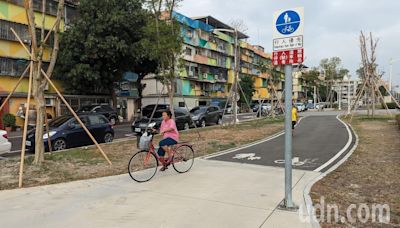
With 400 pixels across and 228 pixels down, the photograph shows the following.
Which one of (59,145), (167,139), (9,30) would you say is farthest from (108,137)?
(9,30)

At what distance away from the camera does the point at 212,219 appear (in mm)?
5176

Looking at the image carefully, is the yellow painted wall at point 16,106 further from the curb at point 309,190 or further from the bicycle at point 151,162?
the curb at point 309,190

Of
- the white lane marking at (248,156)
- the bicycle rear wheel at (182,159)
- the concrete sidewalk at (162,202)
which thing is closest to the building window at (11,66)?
the white lane marking at (248,156)

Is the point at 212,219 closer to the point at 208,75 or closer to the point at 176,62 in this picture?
the point at 176,62

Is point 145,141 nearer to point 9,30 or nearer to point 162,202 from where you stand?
point 162,202

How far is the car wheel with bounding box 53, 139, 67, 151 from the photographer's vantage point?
13.1m

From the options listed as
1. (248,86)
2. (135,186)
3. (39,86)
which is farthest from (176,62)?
(248,86)

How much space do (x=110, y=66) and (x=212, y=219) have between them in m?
26.8

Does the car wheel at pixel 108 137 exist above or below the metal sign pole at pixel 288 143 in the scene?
below

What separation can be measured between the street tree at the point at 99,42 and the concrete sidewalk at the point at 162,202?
21.3m

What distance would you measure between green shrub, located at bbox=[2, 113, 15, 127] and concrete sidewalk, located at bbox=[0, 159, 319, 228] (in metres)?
19.7

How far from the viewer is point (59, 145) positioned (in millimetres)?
13305

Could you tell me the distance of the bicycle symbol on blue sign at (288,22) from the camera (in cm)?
550

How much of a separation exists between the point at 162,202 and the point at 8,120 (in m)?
22.1
